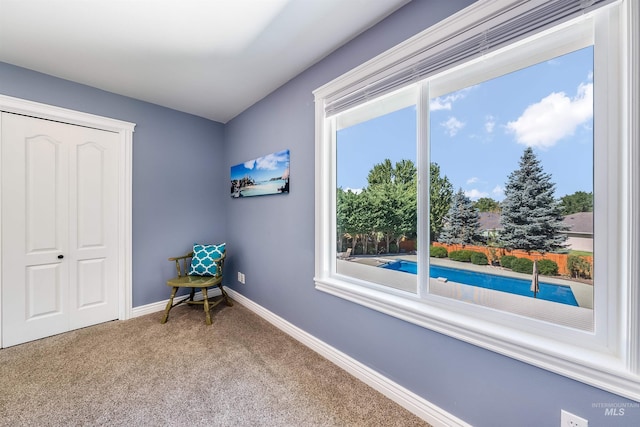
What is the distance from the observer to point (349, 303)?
174 centimetres

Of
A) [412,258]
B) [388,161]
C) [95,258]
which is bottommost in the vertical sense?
[95,258]

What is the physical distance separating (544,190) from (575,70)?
0.52 m

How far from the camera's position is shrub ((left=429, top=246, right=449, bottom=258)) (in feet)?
4.55

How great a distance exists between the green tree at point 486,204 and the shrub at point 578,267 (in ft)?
1.12

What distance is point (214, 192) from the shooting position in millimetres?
3203

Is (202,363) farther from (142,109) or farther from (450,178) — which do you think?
(142,109)

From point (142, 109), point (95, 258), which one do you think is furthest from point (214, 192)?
point (95, 258)

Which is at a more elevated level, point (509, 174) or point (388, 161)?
point (388, 161)

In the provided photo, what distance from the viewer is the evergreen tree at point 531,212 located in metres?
1.07

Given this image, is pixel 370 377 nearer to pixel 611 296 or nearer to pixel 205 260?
pixel 611 296

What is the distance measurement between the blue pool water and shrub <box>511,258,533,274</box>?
47 mm

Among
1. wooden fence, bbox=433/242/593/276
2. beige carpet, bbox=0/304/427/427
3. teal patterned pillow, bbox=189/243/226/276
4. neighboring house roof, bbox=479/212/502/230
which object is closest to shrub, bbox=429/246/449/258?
wooden fence, bbox=433/242/593/276

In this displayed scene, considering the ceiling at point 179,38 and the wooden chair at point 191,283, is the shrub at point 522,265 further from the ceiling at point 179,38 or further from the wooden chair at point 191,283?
the wooden chair at point 191,283

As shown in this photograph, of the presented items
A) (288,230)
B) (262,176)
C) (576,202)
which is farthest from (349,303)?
(262,176)
